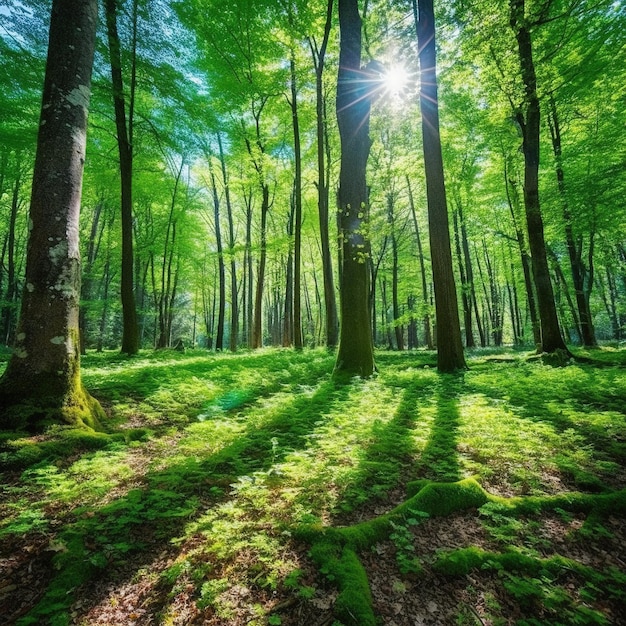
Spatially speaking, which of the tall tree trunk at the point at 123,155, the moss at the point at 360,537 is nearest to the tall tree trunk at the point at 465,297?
the tall tree trunk at the point at 123,155

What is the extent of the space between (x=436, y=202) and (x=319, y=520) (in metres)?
7.60

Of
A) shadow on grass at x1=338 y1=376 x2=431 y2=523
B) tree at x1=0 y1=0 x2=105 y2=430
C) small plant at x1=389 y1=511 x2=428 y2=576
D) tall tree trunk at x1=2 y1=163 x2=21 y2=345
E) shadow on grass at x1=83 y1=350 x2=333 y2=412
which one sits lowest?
small plant at x1=389 y1=511 x2=428 y2=576

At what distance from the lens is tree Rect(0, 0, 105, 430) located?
3.59m

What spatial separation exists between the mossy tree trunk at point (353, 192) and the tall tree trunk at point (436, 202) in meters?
1.66

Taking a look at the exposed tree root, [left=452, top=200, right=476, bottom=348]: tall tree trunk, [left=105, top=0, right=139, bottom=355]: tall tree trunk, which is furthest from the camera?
[left=452, top=200, right=476, bottom=348]: tall tree trunk

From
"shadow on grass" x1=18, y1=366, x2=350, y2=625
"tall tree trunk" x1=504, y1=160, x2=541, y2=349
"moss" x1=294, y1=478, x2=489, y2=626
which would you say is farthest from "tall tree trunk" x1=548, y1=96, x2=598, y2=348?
"shadow on grass" x1=18, y1=366, x2=350, y2=625

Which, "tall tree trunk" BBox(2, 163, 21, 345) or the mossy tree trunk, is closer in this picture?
the mossy tree trunk

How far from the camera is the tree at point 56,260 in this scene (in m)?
3.59

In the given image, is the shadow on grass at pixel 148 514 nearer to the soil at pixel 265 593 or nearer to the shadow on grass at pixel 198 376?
the soil at pixel 265 593

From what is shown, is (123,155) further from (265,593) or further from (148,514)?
(265,593)

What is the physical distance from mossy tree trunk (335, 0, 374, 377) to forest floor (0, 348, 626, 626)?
2768mm

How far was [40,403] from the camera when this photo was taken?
3.59m

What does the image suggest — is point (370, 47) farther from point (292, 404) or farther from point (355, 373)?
point (292, 404)

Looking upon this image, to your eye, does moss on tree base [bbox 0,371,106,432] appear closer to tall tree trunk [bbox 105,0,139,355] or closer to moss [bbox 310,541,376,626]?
moss [bbox 310,541,376,626]
